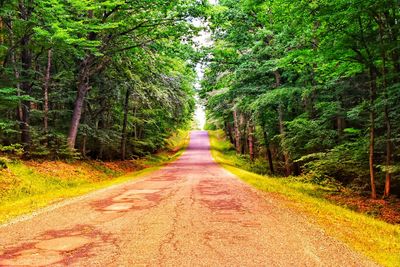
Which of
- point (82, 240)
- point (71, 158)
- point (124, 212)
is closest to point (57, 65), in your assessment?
point (71, 158)

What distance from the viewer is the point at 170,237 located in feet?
17.7

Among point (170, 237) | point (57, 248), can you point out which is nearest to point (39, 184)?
point (57, 248)

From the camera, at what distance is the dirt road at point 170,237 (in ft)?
14.6

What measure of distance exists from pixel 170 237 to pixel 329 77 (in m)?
13.4

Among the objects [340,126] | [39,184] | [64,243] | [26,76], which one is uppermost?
[26,76]

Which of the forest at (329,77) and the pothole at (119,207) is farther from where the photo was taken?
the forest at (329,77)

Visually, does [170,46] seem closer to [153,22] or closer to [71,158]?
[153,22]

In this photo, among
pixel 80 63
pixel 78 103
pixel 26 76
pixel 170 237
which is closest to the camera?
pixel 170 237

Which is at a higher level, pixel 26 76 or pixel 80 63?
pixel 80 63

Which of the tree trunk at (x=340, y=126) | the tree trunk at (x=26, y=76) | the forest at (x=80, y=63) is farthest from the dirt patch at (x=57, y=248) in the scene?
the tree trunk at (x=340, y=126)

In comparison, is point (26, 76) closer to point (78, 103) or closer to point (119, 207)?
point (78, 103)

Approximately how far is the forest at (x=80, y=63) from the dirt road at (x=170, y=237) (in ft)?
22.4

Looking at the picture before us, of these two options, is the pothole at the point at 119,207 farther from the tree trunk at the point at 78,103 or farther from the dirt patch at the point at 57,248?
the tree trunk at the point at 78,103

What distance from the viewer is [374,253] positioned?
195 inches
